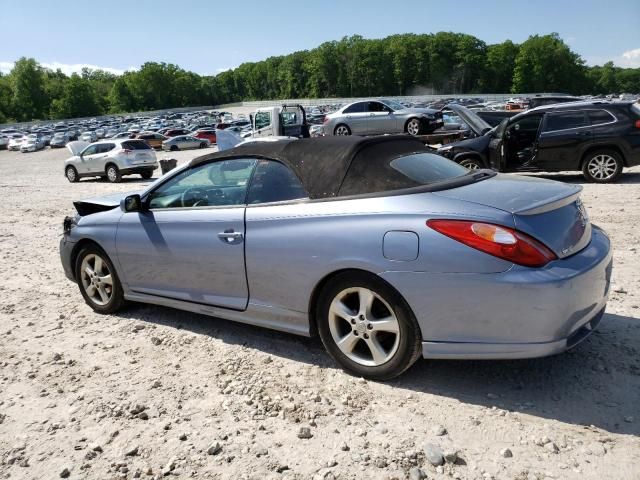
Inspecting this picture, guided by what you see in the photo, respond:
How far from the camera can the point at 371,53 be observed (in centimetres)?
15625

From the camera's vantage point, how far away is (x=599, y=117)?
10508 mm

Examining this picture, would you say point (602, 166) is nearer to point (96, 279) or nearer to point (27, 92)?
point (96, 279)

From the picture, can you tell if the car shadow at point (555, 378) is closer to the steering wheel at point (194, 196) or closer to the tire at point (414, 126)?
the steering wheel at point (194, 196)

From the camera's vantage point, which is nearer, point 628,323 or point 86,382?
point 86,382

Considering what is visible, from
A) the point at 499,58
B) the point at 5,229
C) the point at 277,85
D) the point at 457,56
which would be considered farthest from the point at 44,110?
the point at 5,229

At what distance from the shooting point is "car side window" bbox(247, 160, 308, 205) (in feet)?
12.0

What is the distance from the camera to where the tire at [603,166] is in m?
10.6

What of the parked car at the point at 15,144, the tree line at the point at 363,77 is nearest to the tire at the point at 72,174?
the parked car at the point at 15,144

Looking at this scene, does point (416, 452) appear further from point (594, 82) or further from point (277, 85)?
point (277, 85)

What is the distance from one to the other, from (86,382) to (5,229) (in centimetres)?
810

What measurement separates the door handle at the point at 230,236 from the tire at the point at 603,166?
936cm

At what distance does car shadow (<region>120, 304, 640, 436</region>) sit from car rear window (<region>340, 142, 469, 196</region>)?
1.23 meters

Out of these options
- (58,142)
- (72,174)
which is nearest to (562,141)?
(72,174)

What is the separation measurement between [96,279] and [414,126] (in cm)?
1713
